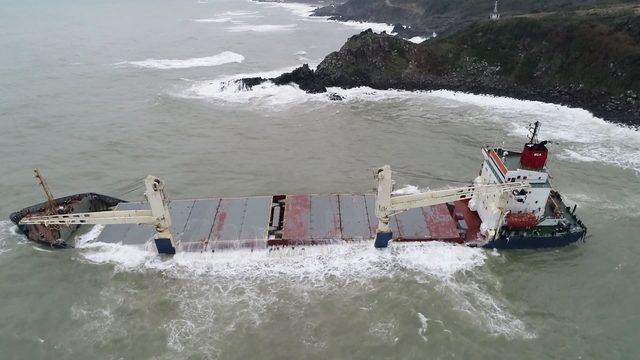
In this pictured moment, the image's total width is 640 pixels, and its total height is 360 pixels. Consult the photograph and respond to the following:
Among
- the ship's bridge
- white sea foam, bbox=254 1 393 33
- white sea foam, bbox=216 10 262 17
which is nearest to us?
the ship's bridge

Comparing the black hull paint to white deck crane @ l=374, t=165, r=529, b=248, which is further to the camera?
the black hull paint

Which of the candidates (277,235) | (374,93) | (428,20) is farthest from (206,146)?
(428,20)

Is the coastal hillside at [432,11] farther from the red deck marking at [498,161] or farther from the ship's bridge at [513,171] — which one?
the ship's bridge at [513,171]

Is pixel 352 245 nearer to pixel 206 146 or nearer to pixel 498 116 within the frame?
pixel 206 146

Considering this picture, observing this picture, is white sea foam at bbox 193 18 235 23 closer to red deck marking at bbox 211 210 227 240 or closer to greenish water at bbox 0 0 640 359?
greenish water at bbox 0 0 640 359

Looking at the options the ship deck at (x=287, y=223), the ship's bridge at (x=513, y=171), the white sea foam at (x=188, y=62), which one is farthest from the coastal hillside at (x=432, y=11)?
the ship deck at (x=287, y=223)

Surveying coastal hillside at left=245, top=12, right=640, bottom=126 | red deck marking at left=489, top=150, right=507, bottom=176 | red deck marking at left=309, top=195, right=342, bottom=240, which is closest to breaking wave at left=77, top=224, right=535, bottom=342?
red deck marking at left=309, top=195, right=342, bottom=240

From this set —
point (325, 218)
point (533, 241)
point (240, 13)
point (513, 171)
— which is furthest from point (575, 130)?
point (240, 13)

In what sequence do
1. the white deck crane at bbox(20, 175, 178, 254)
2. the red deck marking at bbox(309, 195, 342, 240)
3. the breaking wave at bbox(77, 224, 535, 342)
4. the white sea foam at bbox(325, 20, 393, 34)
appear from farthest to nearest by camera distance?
1. the white sea foam at bbox(325, 20, 393, 34)
2. the red deck marking at bbox(309, 195, 342, 240)
3. the white deck crane at bbox(20, 175, 178, 254)
4. the breaking wave at bbox(77, 224, 535, 342)
